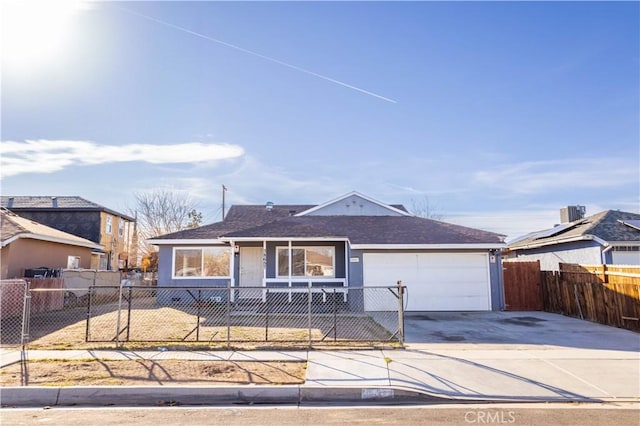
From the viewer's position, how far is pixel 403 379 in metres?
6.38

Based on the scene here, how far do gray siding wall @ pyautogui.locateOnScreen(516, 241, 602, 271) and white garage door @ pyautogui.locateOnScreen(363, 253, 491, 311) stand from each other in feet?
20.7

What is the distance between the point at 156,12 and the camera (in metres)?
9.87

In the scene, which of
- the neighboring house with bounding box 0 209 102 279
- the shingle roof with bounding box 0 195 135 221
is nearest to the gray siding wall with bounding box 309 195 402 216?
the neighboring house with bounding box 0 209 102 279

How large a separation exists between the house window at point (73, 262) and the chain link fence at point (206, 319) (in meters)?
2.54

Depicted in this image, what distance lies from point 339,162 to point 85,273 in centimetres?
1397

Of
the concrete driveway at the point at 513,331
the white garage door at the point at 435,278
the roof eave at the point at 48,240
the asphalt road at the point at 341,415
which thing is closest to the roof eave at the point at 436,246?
the white garage door at the point at 435,278

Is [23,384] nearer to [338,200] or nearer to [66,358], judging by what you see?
[66,358]

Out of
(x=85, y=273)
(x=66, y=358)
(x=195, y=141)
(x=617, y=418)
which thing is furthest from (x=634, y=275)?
(x=85, y=273)

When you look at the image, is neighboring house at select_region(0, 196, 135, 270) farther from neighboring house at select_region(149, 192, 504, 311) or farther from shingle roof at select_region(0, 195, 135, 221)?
neighboring house at select_region(149, 192, 504, 311)

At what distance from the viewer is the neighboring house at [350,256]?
15.0m

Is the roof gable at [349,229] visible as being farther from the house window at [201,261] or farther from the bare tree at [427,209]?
the bare tree at [427,209]

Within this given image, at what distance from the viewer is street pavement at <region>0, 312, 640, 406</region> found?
582 cm

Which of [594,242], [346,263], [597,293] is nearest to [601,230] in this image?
[594,242]

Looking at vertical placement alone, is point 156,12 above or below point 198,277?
above
